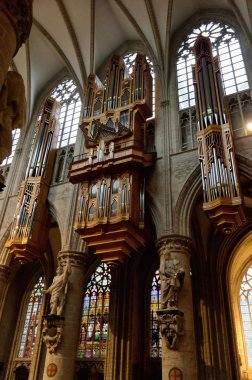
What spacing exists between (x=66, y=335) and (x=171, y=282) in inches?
143

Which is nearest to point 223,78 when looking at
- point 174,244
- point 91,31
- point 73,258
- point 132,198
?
point 132,198

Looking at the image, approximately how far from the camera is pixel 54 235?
53.1 feet

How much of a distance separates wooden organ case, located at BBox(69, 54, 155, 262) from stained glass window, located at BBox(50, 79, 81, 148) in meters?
A: 2.30

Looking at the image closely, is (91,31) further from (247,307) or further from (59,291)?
(247,307)

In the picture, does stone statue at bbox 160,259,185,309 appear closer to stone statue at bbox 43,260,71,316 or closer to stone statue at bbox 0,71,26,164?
stone statue at bbox 43,260,71,316

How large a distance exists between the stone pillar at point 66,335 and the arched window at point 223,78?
6.02m

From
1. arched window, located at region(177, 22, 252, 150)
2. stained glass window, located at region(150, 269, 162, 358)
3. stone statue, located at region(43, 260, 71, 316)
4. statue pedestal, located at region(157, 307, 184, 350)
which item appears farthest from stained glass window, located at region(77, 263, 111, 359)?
arched window, located at region(177, 22, 252, 150)

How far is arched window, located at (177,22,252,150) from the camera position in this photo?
1206 centimetres

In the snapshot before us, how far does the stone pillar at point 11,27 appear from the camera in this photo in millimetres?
5229

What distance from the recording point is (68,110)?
17391mm

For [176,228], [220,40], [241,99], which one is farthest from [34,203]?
[220,40]

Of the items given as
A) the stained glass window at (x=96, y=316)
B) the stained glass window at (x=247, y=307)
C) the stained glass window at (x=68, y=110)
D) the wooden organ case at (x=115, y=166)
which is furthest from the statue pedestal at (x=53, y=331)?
the stained glass window at (x=68, y=110)

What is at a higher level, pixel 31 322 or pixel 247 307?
pixel 247 307

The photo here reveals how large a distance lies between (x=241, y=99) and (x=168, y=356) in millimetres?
8783
